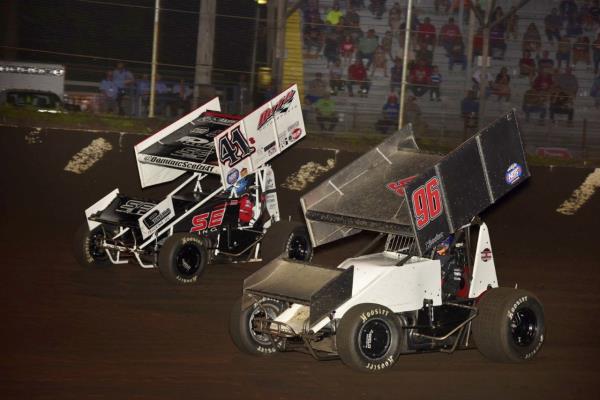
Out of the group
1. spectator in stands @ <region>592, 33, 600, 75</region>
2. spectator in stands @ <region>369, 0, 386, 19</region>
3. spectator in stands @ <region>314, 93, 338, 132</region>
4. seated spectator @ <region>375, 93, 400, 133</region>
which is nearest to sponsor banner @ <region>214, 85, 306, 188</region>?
spectator in stands @ <region>314, 93, 338, 132</region>

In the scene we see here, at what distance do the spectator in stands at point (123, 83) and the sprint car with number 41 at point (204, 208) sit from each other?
10.7ft

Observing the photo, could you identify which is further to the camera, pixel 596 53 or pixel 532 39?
pixel 596 53

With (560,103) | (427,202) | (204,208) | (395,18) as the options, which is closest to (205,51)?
(395,18)

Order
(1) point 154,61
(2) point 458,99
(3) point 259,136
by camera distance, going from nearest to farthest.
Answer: (3) point 259,136 → (1) point 154,61 → (2) point 458,99

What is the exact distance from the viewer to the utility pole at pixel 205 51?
16141 mm

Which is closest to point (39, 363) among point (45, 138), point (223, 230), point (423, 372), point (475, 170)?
point (423, 372)

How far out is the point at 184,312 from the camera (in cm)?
1004

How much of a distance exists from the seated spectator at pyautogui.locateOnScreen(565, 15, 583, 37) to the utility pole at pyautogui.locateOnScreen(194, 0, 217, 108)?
5833 millimetres

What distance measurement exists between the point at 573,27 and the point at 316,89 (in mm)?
4437

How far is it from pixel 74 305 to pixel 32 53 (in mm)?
7086

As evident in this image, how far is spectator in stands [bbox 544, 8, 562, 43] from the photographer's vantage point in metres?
16.8

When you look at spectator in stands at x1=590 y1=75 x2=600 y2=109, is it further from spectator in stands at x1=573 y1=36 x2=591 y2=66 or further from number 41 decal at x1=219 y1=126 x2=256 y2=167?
number 41 decal at x1=219 y1=126 x2=256 y2=167

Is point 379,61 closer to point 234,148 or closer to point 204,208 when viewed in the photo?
point 234,148

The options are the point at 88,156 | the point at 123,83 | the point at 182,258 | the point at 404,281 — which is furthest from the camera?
the point at 123,83
